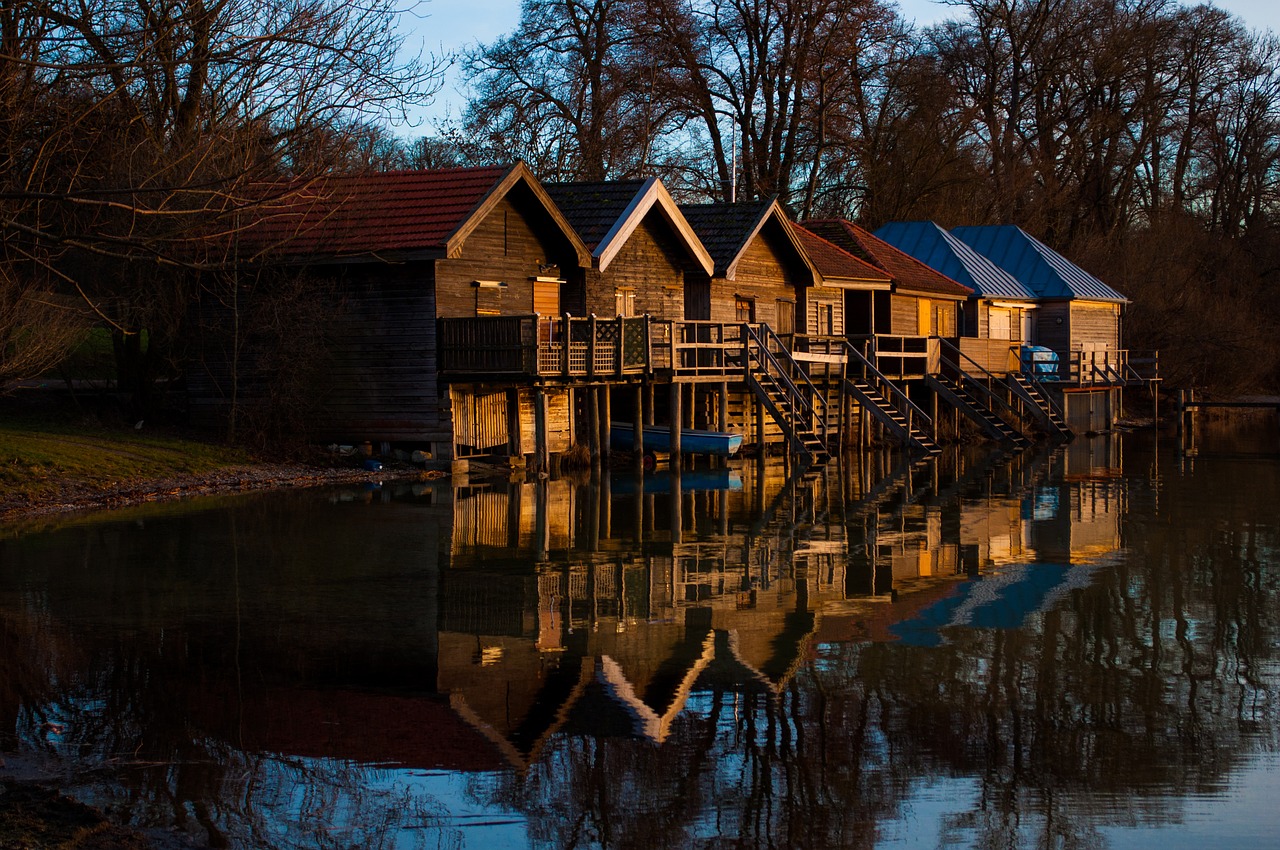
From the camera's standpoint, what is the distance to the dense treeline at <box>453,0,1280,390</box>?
48.0 meters

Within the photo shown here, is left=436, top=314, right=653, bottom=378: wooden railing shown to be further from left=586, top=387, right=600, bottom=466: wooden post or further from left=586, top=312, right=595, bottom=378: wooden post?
left=586, top=387, right=600, bottom=466: wooden post

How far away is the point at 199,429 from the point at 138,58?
54.6 feet

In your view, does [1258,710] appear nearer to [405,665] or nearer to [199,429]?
[405,665]

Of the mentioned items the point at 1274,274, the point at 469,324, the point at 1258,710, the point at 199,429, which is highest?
the point at 1274,274

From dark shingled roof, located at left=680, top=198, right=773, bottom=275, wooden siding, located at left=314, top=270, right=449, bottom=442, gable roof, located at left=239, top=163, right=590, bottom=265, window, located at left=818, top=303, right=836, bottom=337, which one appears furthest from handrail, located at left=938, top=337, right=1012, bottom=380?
wooden siding, located at left=314, top=270, right=449, bottom=442

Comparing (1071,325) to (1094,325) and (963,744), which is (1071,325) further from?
(963,744)

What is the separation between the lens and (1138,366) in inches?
2259

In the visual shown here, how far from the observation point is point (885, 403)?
36562 mm

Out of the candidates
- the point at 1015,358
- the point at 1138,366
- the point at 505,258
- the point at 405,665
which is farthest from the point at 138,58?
the point at 1138,366

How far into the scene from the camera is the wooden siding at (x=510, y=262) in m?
28.9

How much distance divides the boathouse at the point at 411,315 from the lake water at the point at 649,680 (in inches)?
289

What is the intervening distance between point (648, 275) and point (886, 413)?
670 cm

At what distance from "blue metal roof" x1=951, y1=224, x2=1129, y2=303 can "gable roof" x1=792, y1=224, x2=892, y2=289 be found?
11.5m

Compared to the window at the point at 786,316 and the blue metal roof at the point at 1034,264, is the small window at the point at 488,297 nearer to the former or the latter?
the window at the point at 786,316
